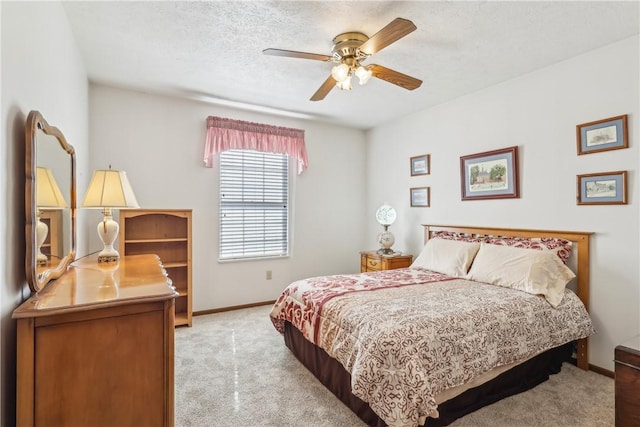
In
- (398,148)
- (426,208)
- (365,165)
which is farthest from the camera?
(365,165)

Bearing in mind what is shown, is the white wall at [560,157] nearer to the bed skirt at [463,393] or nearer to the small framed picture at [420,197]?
the small framed picture at [420,197]

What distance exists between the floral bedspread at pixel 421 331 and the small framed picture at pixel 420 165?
1.73 metres

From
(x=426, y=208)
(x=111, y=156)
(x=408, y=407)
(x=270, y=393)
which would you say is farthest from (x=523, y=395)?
(x=111, y=156)

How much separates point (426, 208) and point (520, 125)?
4.46 ft

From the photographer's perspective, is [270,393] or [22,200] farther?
[270,393]

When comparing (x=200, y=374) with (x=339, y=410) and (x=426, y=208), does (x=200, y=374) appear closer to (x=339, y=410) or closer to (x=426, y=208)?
(x=339, y=410)

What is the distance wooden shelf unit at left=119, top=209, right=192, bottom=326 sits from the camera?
326 cm

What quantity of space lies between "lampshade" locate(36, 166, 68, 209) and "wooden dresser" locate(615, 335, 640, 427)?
→ 2.75m

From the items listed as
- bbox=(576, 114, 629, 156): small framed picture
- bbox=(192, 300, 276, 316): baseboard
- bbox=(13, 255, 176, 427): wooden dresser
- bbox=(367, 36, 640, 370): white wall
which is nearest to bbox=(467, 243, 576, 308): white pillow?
bbox=(367, 36, 640, 370): white wall

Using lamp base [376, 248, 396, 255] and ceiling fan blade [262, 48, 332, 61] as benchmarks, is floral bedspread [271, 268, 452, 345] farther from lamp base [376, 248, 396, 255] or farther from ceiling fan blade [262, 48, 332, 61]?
ceiling fan blade [262, 48, 332, 61]

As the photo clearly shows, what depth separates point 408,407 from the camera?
1.51 metres

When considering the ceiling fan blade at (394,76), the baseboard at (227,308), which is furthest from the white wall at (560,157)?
the baseboard at (227,308)

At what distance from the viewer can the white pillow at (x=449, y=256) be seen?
2.95m

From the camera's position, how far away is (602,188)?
243 cm
